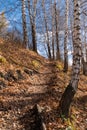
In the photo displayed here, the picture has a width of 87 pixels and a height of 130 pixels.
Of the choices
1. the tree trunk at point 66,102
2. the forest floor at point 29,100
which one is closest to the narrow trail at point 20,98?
the forest floor at point 29,100

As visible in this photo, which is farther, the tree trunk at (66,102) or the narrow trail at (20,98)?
the tree trunk at (66,102)

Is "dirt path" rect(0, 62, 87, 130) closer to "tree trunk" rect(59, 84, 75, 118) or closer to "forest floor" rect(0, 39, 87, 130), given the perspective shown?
"forest floor" rect(0, 39, 87, 130)

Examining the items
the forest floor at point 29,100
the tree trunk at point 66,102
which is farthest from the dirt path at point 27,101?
the tree trunk at point 66,102

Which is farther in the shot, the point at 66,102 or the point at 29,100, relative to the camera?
the point at 29,100

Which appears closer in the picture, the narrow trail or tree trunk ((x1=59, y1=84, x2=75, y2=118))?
the narrow trail

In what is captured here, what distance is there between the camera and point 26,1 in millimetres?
22391

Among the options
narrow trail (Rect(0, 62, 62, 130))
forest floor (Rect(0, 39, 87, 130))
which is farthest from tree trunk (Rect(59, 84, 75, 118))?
narrow trail (Rect(0, 62, 62, 130))

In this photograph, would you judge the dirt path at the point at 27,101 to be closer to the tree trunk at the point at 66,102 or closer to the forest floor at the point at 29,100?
the forest floor at the point at 29,100

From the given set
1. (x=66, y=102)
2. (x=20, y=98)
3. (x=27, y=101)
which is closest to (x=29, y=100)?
(x=27, y=101)

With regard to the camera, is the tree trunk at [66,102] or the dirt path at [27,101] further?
the tree trunk at [66,102]

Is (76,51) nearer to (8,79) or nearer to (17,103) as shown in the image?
(17,103)

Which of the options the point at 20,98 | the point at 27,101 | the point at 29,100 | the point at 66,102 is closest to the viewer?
the point at 66,102

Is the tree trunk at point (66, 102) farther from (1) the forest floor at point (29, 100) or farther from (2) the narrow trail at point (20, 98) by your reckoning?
(2) the narrow trail at point (20, 98)

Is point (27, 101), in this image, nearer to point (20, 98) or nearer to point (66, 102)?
point (20, 98)
